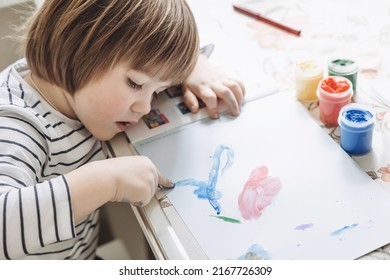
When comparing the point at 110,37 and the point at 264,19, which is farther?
the point at 264,19

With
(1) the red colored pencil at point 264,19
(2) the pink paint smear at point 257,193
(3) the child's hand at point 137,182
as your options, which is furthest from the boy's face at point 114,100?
(1) the red colored pencil at point 264,19

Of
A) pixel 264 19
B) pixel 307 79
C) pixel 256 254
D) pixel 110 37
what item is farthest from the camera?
pixel 264 19

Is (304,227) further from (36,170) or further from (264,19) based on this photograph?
(264,19)

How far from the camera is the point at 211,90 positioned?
0.86 metres

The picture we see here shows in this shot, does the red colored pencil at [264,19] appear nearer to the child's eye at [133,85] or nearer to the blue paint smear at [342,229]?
the child's eye at [133,85]

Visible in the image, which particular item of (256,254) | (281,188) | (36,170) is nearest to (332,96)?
(281,188)

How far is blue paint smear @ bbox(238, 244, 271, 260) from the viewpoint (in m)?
0.61

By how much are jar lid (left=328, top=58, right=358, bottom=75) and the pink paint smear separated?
0.22 metres

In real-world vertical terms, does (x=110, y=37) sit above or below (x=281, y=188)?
above

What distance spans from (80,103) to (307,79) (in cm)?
36

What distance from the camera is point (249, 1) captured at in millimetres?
1102

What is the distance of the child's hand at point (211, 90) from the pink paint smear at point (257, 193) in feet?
0.52

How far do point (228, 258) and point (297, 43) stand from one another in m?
0.50

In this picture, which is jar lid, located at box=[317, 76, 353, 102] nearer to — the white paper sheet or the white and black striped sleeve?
the white paper sheet
